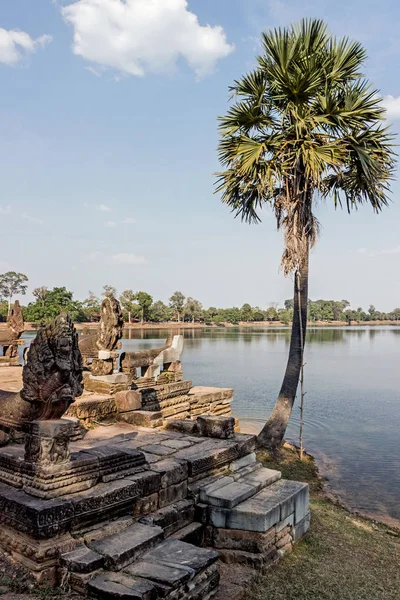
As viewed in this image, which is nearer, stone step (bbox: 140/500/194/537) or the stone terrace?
the stone terrace

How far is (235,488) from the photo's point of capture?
16.1ft

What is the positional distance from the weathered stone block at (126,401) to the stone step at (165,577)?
12.7ft

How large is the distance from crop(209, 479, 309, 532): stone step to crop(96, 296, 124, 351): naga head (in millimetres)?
4106

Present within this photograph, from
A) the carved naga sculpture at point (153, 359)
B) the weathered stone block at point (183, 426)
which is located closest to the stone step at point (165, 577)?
the weathered stone block at point (183, 426)

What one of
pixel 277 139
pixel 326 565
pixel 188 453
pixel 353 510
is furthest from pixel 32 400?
pixel 277 139

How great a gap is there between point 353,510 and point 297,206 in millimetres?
6016

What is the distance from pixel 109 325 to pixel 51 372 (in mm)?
4053


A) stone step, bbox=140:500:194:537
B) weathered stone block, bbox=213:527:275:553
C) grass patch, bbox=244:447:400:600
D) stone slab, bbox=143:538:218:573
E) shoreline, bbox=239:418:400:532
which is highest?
stone slab, bbox=143:538:218:573

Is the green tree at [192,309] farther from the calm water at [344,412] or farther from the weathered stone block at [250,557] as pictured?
the weathered stone block at [250,557]

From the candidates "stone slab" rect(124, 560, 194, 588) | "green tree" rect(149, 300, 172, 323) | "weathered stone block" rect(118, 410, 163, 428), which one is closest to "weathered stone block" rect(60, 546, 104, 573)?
"stone slab" rect(124, 560, 194, 588)

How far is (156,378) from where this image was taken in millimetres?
9562

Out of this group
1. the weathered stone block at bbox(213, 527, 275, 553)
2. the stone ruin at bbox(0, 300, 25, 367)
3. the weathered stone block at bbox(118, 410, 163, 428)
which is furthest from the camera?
the stone ruin at bbox(0, 300, 25, 367)

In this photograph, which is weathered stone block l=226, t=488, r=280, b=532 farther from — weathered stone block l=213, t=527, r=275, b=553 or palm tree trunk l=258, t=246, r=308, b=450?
palm tree trunk l=258, t=246, r=308, b=450

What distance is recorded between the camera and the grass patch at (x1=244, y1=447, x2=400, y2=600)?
396cm
